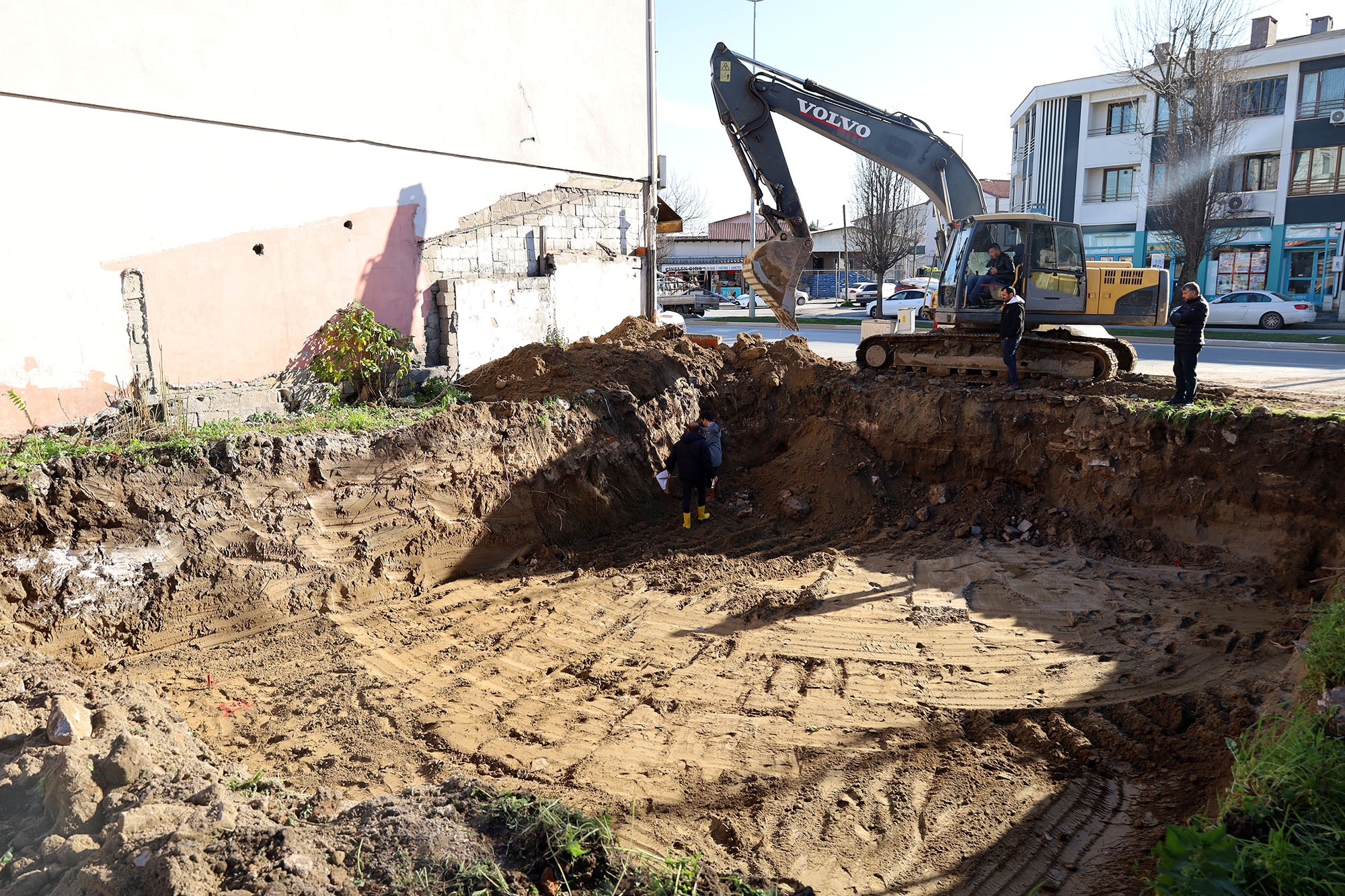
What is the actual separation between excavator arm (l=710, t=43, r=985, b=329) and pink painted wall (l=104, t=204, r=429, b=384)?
5404 millimetres

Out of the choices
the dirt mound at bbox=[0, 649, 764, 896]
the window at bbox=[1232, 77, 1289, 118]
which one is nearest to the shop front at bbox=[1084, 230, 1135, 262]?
the window at bbox=[1232, 77, 1289, 118]

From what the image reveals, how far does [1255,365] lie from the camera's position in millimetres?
17406

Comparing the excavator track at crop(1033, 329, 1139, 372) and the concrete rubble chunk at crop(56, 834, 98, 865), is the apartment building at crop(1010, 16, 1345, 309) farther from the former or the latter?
the concrete rubble chunk at crop(56, 834, 98, 865)

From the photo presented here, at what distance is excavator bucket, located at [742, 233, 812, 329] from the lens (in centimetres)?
1315

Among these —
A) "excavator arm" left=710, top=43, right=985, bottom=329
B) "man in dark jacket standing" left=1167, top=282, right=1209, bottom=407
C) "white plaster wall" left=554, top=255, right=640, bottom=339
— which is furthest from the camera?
"white plaster wall" left=554, top=255, right=640, bottom=339

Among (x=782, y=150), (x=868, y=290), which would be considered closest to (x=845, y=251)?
(x=868, y=290)

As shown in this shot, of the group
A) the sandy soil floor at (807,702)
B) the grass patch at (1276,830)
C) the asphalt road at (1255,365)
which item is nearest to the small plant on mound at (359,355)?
the sandy soil floor at (807,702)

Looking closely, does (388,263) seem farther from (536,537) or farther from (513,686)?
(513,686)

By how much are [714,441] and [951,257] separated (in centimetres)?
475

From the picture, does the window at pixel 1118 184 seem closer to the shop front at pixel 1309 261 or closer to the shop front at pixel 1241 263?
the shop front at pixel 1241 263

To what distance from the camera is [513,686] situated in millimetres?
6902

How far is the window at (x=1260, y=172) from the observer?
30703mm

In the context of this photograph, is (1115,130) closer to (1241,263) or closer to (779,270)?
(1241,263)

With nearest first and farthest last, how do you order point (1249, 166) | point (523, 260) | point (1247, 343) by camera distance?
point (523, 260), point (1247, 343), point (1249, 166)
